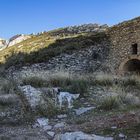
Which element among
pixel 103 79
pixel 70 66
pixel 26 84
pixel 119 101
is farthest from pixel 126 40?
pixel 119 101

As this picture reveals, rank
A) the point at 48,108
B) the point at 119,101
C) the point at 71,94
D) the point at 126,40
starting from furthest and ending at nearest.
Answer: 1. the point at 126,40
2. the point at 71,94
3. the point at 119,101
4. the point at 48,108

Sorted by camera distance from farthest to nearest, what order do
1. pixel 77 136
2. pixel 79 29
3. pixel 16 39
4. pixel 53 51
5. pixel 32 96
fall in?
pixel 16 39 → pixel 79 29 → pixel 53 51 → pixel 32 96 → pixel 77 136

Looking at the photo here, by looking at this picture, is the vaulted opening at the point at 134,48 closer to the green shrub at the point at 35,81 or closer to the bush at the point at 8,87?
the green shrub at the point at 35,81

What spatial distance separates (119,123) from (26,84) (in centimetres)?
530

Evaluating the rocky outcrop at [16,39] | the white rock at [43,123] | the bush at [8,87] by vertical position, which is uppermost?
the rocky outcrop at [16,39]

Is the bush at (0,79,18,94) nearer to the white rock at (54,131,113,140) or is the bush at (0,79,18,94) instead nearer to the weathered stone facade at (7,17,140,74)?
the white rock at (54,131,113,140)

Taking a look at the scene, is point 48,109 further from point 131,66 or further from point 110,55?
point 110,55

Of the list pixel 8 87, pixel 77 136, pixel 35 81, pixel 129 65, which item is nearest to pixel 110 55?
pixel 129 65

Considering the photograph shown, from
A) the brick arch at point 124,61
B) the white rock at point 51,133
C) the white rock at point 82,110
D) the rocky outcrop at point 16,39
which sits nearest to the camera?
the white rock at point 51,133

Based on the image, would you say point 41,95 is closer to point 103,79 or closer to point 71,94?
point 71,94

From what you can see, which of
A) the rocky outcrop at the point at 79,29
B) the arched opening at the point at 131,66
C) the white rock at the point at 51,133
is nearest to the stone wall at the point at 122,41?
the arched opening at the point at 131,66

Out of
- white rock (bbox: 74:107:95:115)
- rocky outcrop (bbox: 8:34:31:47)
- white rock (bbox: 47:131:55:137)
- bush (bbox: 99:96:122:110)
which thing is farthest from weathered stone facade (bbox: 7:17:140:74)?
rocky outcrop (bbox: 8:34:31:47)

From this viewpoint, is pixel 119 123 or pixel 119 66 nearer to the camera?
pixel 119 123

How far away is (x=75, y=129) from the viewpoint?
735 centimetres
